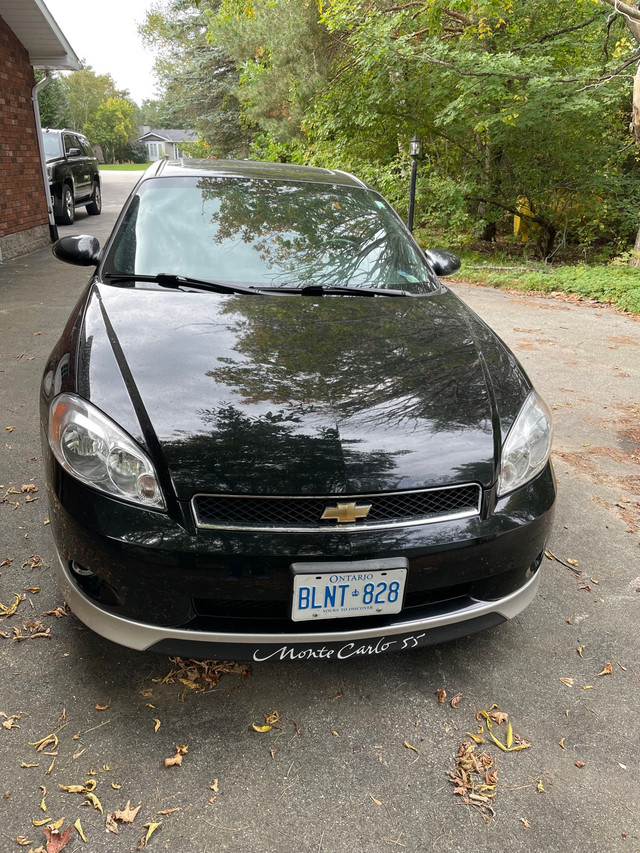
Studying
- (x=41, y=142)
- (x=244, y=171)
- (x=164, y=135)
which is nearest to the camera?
(x=244, y=171)

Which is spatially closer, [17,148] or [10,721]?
[10,721]

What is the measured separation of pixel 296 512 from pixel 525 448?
78 centimetres

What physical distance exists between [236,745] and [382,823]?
17.8 inches

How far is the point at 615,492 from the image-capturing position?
3.42m

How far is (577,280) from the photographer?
8.66 meters

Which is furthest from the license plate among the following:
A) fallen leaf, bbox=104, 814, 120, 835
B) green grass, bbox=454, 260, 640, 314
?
green grass, bbox=454, 260, 640, 314

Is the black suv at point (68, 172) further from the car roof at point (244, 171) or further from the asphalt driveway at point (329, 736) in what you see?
the asphalt driveway at point (329, 736)

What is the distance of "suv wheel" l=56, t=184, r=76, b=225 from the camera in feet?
40.0

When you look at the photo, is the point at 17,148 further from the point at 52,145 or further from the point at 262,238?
the point at 262,238

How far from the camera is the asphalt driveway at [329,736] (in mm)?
1600

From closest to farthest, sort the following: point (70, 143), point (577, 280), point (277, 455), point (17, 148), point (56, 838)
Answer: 1. point (56, 838)
2. point (277, 455)
3. point (577, 280)
4. point (17, 148)
5. point (70, 143)

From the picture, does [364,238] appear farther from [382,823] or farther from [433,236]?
[433,236]

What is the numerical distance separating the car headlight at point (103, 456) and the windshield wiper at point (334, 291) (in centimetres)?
107

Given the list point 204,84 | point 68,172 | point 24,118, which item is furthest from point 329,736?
point 204,84
